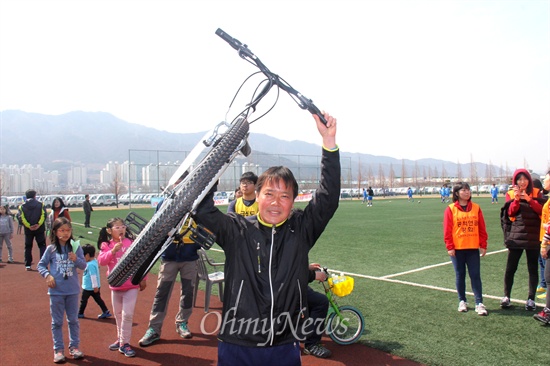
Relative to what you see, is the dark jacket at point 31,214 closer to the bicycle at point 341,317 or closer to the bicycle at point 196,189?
the bicycle at point 341,317

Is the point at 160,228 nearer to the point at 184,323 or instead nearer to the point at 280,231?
the point at 280,231

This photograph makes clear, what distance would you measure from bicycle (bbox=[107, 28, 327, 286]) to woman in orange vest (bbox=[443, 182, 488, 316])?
17.0ft

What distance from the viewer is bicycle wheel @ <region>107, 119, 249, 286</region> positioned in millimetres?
2857

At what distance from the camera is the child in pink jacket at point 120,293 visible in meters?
5.81

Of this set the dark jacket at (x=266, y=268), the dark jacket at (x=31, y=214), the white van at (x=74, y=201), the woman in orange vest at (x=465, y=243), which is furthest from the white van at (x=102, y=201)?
the dark jacket at (x=266, y=268)

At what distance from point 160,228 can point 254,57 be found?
1.33 metres

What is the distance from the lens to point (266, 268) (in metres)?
2.83

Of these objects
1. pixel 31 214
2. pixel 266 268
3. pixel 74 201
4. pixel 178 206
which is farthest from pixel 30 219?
pixel 74 201

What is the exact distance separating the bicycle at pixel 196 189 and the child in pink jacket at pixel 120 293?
284 centimetres

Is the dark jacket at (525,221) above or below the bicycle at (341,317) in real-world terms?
above

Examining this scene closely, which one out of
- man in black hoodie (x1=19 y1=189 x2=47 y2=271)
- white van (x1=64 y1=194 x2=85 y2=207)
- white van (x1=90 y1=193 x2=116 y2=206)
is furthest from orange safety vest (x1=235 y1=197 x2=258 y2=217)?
white van (x1=90 y1=193 x2=116 y2=206)

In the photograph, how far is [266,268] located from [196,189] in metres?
0.69

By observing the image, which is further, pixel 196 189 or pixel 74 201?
pixel 74 201
